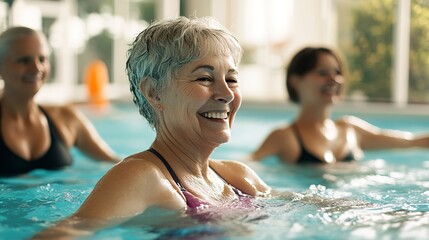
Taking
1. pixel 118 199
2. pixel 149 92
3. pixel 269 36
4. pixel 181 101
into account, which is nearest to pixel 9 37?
pixel 149 92

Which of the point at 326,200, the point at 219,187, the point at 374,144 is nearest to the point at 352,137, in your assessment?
the point at 374,144

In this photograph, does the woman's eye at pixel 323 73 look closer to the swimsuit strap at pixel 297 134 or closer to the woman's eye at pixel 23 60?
the swimsuit strap at pixel 297 134

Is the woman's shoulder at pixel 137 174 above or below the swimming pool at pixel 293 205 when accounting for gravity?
above

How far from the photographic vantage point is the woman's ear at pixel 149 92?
8.14 ft

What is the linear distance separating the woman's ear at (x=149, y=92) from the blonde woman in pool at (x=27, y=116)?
1707 mm

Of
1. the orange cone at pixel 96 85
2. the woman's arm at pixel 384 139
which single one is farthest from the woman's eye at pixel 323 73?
the orange cone at pixel 96 85

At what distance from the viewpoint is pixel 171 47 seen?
7.88ft

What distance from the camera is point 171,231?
2.35 m

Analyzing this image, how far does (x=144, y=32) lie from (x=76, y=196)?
1.16 m

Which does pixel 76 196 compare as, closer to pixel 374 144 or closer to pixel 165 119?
pixel 165 119

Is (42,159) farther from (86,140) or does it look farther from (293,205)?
(293,205)

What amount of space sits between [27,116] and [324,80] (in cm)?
190

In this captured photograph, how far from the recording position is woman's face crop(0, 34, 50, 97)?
402cm

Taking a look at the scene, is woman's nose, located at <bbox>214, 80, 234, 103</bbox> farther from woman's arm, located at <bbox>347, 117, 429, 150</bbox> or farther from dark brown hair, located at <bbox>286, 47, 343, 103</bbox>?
woman's arm, located at <bbox>347, 117, 429, 150</bbox>
